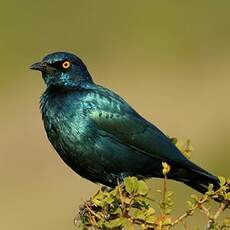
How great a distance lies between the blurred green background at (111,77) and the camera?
1450cm

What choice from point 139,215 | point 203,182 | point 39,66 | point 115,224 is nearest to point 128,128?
point 203,182

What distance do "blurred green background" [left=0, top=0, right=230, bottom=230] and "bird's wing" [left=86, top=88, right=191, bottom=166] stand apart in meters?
4.60

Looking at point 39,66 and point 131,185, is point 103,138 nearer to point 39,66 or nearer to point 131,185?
point 39,66

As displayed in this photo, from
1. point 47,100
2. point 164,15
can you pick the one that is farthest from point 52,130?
point 164,15

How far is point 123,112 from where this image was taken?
310 inches

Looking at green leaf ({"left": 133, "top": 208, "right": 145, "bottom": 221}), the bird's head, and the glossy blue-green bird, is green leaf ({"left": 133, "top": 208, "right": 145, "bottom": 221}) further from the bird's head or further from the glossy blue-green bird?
the bird's head

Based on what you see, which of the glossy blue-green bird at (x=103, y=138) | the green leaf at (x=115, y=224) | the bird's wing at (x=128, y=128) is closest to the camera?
the green leaf at (x=115, y=224)

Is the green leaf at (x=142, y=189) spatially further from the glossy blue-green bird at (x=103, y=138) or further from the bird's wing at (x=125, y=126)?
the bird's wing at (x=125, y=126)

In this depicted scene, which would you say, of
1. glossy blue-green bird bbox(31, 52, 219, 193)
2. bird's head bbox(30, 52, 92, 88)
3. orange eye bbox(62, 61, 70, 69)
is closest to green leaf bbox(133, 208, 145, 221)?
glossy blue-green bird bbox(31, 52, 219, 193)

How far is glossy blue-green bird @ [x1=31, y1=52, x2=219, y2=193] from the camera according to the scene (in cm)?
758

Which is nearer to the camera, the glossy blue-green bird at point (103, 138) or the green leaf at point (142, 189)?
the green leaf at point (142, 189)

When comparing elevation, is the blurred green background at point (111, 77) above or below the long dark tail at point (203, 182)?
above

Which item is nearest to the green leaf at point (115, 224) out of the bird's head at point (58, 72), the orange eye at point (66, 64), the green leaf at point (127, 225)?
the green leaf at point (127, 225)

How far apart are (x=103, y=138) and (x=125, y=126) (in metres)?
0.20
